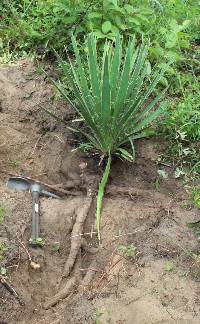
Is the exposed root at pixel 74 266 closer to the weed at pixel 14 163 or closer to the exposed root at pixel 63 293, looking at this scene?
the exposed root at pixel 63 293

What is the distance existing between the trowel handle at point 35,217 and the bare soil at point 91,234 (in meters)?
0.04

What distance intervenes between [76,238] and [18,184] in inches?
24.4

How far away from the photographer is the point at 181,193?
3758 millimetres

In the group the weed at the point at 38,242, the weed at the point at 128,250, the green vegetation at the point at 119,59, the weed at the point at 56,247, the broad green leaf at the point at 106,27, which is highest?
the broad green leaf at the point at 106,27

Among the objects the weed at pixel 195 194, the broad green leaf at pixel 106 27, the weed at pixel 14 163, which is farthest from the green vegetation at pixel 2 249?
the broad green leaf at pixel 106 27

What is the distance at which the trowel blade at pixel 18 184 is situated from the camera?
372 centimetres

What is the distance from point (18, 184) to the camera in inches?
147

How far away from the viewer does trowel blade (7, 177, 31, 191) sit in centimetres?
372

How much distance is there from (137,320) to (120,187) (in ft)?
3.64

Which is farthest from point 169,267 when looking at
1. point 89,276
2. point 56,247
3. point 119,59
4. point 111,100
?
point 119,59

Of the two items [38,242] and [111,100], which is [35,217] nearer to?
[38,242]

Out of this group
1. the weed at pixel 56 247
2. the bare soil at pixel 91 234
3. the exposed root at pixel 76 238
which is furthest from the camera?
the weed at pixel 56 247

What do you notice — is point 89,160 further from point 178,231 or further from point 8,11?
point 8,11

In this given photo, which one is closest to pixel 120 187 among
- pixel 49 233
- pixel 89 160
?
pixel 89 160
